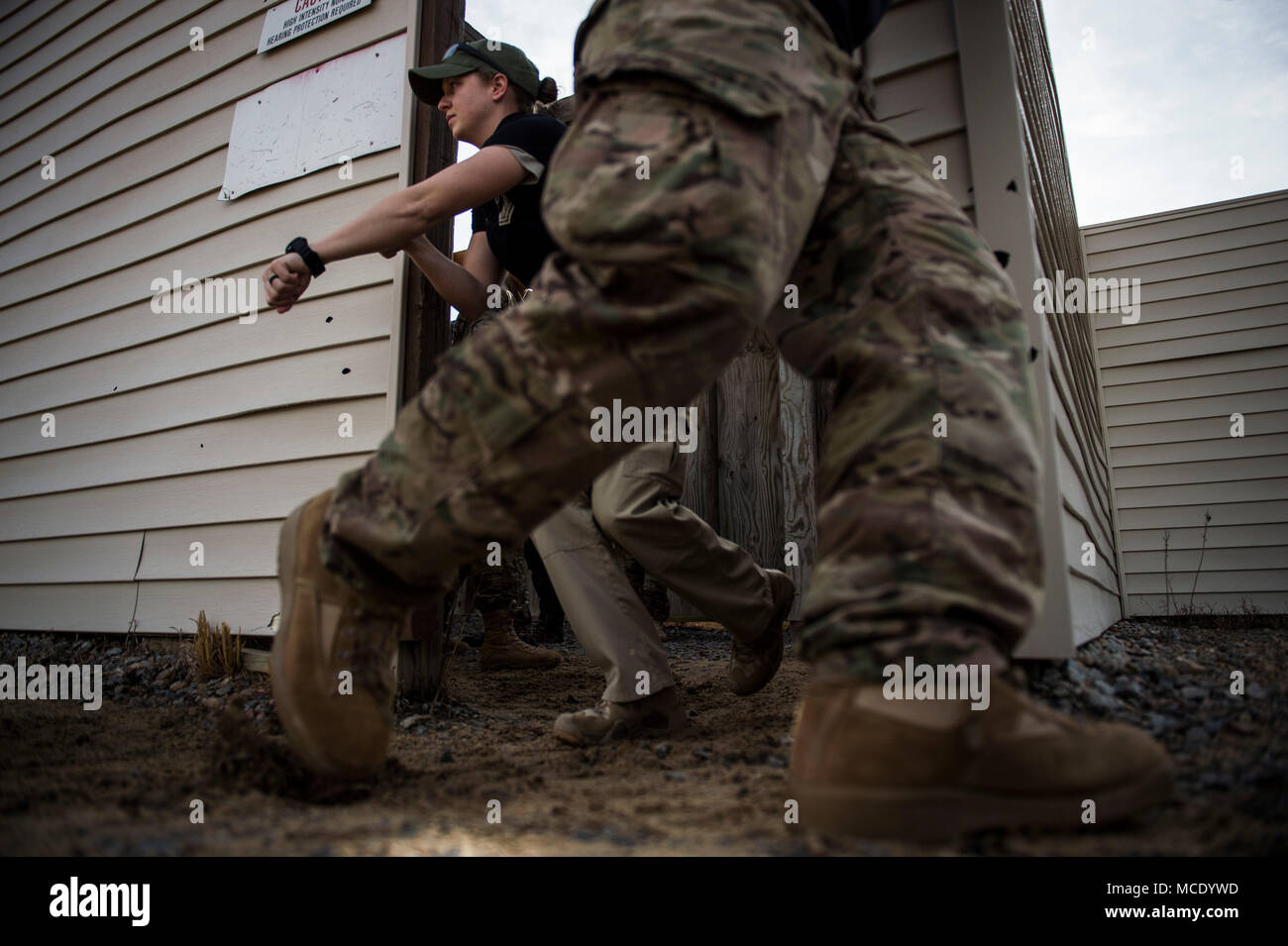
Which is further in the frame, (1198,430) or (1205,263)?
(1205,263)

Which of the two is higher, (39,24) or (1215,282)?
(39,24)

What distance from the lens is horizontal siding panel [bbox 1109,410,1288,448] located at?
18.0 ft

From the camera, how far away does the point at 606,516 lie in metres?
1.86

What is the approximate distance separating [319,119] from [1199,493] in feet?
20.6

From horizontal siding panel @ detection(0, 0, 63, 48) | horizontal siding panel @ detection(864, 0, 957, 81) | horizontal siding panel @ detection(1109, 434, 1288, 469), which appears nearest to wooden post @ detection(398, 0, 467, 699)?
horizontal siding panel @ detection(864, 0, 957, 81)

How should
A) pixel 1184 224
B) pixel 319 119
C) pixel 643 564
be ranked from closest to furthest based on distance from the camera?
pixel 643 564 < pixel 319 119 < pixel 1184 224

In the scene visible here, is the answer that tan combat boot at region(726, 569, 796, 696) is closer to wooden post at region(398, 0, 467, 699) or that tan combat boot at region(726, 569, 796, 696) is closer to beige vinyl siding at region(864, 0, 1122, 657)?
beige vinyl siding at region(864, 0, 1122, 657)

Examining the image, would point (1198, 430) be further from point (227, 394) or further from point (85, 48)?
point (85, 48)

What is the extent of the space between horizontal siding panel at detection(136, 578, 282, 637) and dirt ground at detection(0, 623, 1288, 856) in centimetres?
24

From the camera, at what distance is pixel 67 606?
3.38m

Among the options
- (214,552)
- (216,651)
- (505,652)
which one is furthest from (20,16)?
(505,652)

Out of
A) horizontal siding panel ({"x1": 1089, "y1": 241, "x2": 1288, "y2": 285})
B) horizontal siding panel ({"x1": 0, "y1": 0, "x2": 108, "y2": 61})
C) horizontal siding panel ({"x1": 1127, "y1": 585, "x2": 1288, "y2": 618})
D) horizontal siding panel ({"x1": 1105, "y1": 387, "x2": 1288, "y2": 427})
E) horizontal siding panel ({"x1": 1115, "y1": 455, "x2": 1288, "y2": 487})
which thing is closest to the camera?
horizontal siding panel ({"x1": 0, "y1": 0, "x2": 108, "y2": 61})

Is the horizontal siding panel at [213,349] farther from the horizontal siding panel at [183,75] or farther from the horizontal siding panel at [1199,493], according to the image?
the horizontal siding panel at [1199,493]
